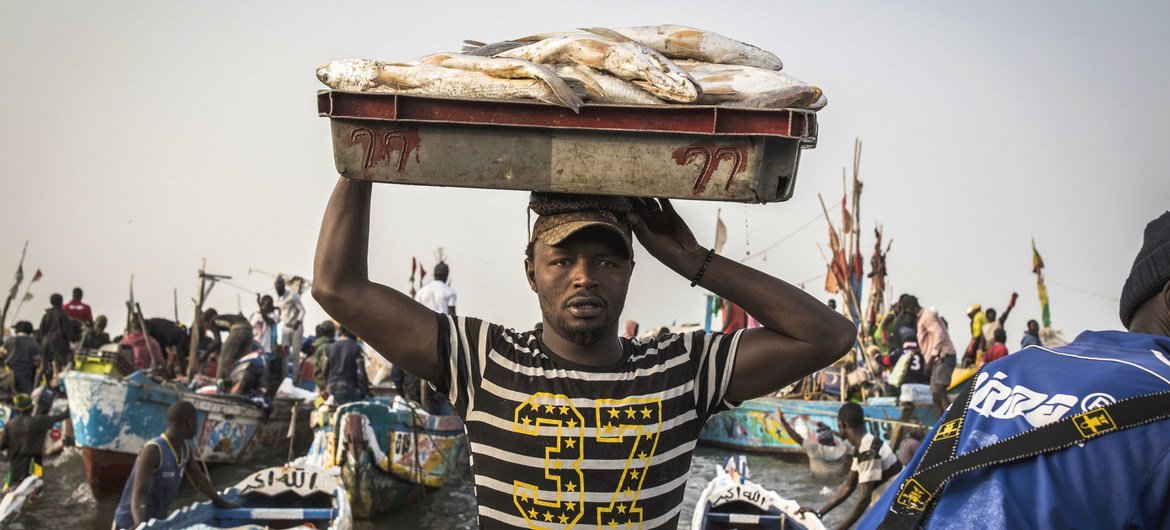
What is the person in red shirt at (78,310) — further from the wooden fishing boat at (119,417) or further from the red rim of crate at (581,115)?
the red rim of crate at (581,115)

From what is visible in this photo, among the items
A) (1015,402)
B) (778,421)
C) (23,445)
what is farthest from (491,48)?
(778,421)

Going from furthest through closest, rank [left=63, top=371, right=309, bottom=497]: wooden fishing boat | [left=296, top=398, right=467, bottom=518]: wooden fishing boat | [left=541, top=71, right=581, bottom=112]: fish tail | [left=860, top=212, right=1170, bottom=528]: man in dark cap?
1. [left=63, top=371, right=309, bottom=497]: wooden fishing boat
2. [left=296, top=398, right=467, bottom=518]: wooden fishing boat
3. [left=541, top=71, right=581, bottom=112]: fish tail
4. [left=860, top=212, right=1170, bottom=528]: man in dark cap

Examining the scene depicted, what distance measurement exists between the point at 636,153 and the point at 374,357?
18504 millimetres

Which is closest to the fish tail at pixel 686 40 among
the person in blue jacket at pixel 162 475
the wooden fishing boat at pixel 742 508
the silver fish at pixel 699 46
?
the silver fish at pixel 699 46

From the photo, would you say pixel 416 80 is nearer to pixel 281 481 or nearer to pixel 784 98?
pixel 784 98

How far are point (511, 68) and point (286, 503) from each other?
696cm

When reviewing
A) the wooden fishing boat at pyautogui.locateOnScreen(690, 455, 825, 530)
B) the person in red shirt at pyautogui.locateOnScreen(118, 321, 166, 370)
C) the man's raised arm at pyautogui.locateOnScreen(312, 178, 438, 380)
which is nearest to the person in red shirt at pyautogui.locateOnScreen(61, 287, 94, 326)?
the person in red shirt at pyautogui.locateOnScreen(118, 321, 166, 370)

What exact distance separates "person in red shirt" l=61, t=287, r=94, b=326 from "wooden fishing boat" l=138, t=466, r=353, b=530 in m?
15.7

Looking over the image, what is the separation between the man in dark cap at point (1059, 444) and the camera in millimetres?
1760

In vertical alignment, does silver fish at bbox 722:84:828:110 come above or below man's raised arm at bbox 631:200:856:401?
above

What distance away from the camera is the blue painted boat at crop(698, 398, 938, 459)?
50.2ft

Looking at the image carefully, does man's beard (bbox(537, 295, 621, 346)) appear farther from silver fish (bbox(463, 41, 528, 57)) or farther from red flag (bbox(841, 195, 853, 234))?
red flag (bbox(841, 195, 853, 234))

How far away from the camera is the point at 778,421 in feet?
60.3

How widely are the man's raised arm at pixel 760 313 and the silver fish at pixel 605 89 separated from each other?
394 millimetres
